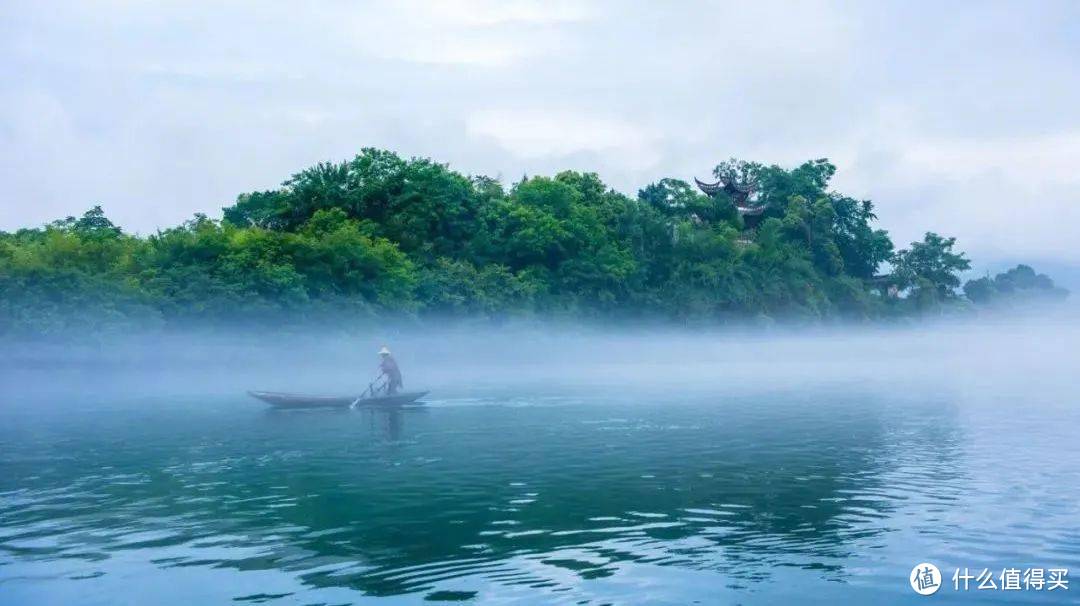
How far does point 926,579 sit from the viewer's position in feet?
27.5

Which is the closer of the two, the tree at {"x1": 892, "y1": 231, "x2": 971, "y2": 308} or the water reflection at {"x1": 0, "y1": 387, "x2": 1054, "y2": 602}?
the water reflection at {"x1": 0, "y1": 387, "x2": 1054, "y2": 602}

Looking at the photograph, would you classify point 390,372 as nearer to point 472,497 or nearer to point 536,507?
point 472,497

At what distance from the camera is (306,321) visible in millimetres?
34844

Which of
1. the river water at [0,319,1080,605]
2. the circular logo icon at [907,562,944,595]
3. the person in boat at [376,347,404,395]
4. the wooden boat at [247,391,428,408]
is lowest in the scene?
the circular logo icon at [907,562,944,595]

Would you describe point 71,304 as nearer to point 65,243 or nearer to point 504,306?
point 65,243

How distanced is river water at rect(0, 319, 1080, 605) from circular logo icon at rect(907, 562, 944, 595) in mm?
117

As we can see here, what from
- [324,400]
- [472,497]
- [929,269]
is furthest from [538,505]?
[929,269]

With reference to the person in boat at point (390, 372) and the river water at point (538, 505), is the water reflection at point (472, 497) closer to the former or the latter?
the river water at point (538, 505)

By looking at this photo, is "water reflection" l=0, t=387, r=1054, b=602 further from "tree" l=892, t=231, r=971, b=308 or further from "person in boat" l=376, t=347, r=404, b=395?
"tree" l=892, t=231, r=971, b=308

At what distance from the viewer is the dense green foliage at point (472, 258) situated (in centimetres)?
3222

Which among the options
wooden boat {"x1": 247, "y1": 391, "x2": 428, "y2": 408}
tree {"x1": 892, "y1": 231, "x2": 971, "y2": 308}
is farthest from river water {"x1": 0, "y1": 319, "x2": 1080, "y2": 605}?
tree {"x1": 892, "y1": 231, "x2": 971, "y2": 308}

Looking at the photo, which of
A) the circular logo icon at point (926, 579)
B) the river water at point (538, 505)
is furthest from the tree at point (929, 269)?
the circular logo icon at point (926, 579)

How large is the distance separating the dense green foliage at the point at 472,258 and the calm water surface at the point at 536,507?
1224cm

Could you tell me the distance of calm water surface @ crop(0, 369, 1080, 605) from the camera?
847 cm
